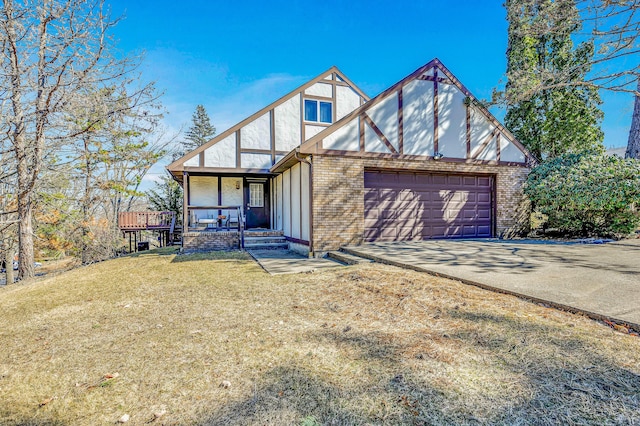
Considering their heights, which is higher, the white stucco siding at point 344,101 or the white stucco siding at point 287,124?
the white stucco siding at point 344,101

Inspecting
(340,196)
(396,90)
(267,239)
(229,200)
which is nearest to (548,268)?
(340,196)

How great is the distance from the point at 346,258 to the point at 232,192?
26.2 feet

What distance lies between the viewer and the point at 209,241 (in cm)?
1079

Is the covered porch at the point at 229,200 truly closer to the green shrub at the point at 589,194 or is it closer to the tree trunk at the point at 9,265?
the tree trunk at the point at 9,265

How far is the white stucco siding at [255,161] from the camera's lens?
1262cm

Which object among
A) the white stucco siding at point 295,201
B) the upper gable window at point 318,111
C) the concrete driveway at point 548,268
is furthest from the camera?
the upper gable window at point 318,111

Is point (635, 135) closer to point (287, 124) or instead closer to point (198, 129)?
point (287, 124)

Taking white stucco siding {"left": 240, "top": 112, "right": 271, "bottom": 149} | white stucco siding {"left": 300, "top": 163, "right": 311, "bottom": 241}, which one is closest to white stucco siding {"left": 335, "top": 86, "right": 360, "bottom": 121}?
white stucco siding {"left": 240, "top": 112, "right": 271, "bottom": 149}

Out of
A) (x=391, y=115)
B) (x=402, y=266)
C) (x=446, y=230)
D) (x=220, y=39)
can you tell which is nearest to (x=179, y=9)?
(x=220, y=39)

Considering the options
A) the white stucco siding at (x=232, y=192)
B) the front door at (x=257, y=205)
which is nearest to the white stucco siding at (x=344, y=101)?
the front door at (x=257, y=205)

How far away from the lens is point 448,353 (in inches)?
107

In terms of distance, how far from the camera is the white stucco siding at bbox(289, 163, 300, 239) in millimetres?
9836

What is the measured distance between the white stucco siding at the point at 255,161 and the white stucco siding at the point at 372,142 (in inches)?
207

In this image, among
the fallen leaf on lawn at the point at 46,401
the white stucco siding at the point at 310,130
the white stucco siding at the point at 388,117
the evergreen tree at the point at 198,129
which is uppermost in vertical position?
the evergreen tree at the point at 198,129
